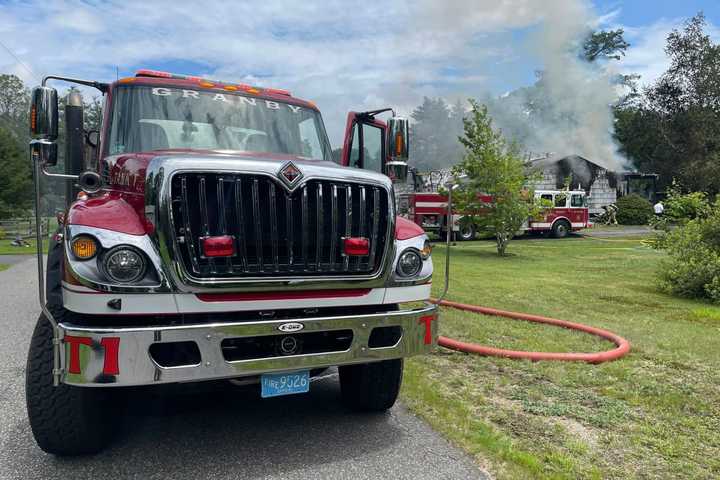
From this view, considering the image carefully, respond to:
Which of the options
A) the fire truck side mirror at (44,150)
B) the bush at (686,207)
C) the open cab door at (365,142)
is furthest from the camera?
the bush at (686,207)

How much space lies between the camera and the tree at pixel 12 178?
3578 cm

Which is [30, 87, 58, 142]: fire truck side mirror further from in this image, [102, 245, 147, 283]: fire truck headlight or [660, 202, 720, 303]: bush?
[660, 202, 720, 303]: bush

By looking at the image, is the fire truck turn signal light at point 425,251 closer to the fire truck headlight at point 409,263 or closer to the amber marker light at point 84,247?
the fire truck headlight at point 409,263

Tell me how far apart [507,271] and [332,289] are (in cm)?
1132

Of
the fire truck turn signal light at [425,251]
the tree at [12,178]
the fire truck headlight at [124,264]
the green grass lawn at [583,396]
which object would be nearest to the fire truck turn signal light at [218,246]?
the fire truck headlight at [124,264]

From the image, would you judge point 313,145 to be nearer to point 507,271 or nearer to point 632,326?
point 632,326

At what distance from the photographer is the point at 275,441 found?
3844 millimetres

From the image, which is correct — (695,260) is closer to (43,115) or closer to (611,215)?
(43,115)

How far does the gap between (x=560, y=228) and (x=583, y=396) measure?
86.6 feet

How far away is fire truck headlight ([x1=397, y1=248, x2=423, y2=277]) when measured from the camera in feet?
12.8

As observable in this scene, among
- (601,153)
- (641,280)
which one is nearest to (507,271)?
(641,280)

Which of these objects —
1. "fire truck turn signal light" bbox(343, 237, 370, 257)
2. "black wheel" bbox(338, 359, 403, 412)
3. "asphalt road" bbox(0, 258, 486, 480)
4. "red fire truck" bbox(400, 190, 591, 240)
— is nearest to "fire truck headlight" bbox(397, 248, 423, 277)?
"fire truck turn signal light" bbox(343, 237, 370, 257)

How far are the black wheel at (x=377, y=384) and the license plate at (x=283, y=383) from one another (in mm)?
701

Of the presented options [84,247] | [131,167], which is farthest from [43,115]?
[84,247]
